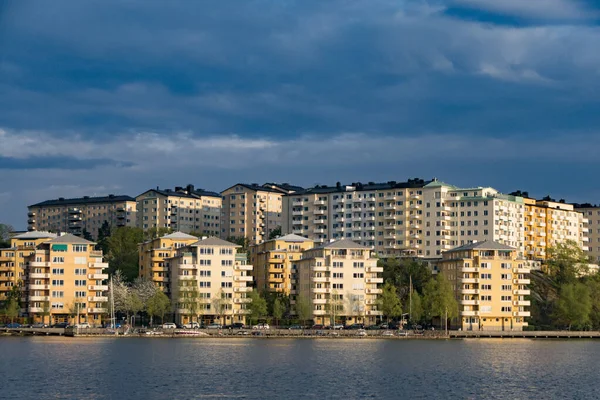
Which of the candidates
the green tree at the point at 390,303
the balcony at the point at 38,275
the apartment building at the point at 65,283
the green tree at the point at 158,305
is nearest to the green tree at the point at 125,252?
the apartment building at the point at 65,283

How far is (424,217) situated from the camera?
7495 inches

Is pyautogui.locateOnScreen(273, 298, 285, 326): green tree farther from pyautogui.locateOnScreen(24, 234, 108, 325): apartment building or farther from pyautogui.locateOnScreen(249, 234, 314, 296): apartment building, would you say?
pyautogui.locateOnScreen(24, 234, 108, 325): apartment building

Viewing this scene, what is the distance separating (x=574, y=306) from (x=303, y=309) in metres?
38.7

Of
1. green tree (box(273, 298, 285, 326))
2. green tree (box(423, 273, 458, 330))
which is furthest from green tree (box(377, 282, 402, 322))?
green tree (box(273, 298, 285, 326))

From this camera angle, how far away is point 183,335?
138750 mm

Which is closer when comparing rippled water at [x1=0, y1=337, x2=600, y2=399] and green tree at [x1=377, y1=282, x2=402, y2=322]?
rippled water at [x1=0, y1=337, x2=600, y2=399]

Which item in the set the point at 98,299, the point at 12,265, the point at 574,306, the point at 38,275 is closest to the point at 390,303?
the point at 574,306

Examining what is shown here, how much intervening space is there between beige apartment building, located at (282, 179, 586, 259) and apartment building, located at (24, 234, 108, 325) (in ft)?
174

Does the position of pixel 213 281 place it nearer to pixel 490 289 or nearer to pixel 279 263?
pixel 279 263

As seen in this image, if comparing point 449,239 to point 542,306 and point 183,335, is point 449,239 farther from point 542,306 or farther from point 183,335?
point 183,335

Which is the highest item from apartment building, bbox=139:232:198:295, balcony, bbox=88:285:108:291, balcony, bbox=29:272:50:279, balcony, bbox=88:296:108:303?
apartment building, bbox=139:232:198:295

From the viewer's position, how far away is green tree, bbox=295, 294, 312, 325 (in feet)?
502

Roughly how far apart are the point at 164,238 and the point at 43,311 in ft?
86.5

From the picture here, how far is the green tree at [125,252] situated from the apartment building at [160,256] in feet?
13.3
